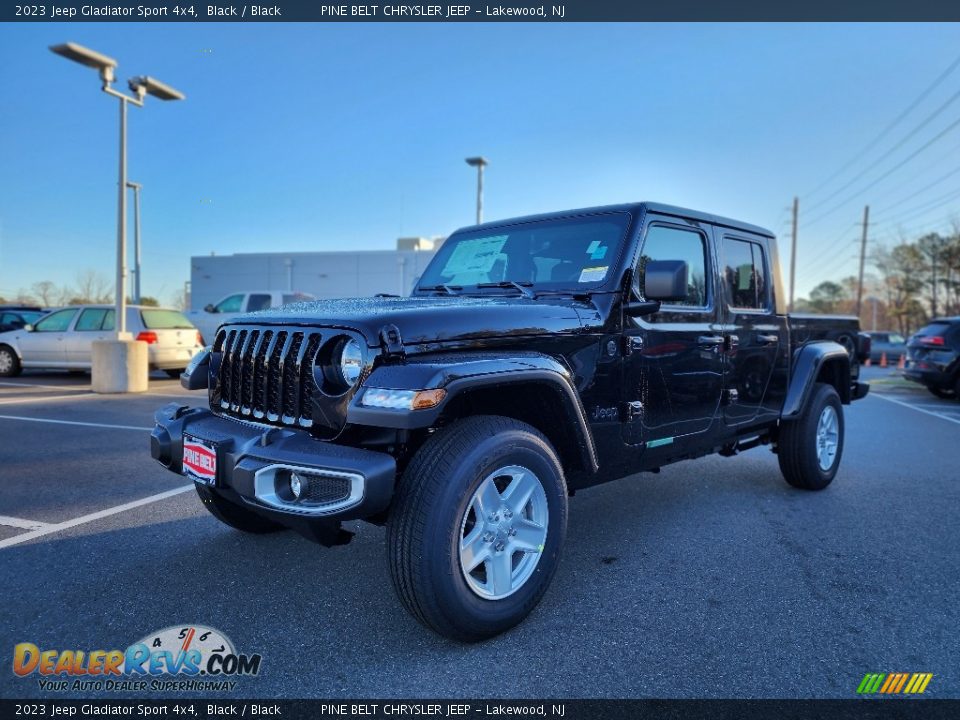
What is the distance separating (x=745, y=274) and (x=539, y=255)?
5.47 feet

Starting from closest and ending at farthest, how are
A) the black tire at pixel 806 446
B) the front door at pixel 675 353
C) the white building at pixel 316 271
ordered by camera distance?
the front door at pixel 675 353 → the black tire at pixel 806 446 → the white building at pixel 316 271

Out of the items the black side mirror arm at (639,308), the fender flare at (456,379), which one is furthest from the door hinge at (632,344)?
the fender flare at (456,379)

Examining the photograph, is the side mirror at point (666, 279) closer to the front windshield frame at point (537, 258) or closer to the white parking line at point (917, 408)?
the front windshield frame at point (537, 258)

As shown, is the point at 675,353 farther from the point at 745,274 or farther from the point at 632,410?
the point at 745,274

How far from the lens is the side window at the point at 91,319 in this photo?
492 inches

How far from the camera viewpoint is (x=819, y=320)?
519cm

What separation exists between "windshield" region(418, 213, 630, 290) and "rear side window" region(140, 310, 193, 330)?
9.50 metres

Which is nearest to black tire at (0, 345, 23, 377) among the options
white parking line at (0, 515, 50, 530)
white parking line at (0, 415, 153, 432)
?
white parking line at (0, 415, 153, 432)

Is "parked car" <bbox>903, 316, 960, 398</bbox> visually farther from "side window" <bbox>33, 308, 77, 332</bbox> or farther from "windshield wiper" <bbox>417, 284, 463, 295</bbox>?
"side window" <bbox>33, 308, 77, 332</bbox>

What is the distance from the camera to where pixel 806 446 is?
4793 millimetres

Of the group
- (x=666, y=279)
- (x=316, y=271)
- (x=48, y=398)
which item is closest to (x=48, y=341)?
(x=48, y=398)

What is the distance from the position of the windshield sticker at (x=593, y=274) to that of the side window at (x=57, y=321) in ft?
41.4

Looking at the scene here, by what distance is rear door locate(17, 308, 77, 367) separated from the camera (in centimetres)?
1256

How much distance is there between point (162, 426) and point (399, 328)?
134 centimetres
